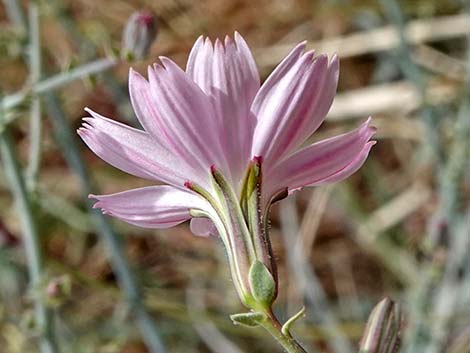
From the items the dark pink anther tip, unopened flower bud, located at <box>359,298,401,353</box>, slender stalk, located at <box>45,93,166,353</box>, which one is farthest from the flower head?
slender stalk, located at <box>45,93,166,353</box>

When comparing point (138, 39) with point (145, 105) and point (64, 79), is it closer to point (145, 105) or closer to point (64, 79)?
point (64, 79)

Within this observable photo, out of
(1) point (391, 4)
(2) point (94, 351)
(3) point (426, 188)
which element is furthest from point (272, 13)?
(2) point (94, 351)

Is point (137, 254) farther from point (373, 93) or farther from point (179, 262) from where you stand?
point (373, 93)

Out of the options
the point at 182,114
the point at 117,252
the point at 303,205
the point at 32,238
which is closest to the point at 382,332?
the point at 182,114

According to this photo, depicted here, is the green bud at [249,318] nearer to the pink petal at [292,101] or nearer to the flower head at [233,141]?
the flower head at [233,141]

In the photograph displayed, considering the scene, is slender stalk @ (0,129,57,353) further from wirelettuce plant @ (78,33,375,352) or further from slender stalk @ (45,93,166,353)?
wirelettuce plant @ (78,33,375,352)
